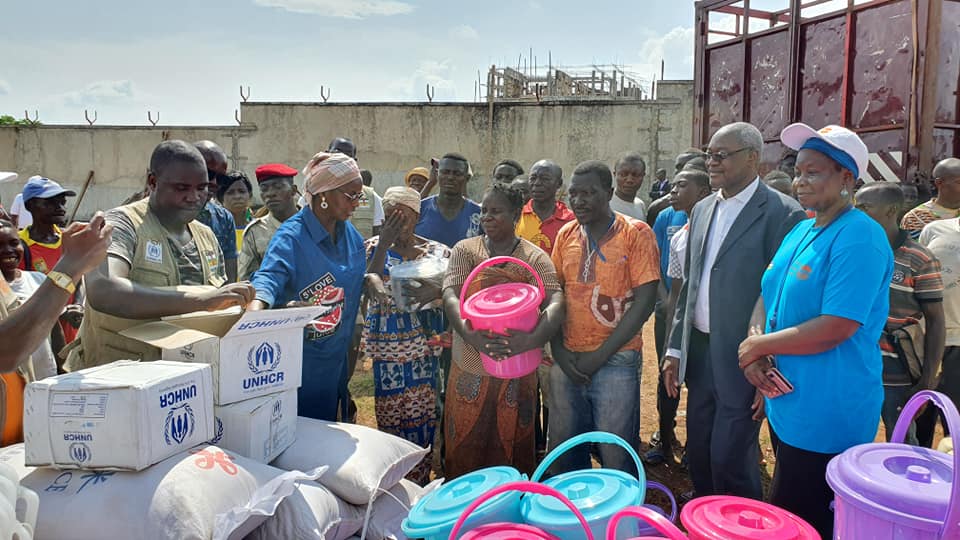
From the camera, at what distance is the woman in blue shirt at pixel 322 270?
9.80 ft

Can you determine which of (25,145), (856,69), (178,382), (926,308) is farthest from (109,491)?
(25,145)

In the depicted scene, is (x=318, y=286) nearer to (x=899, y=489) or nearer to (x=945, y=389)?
(x=899, y=489)

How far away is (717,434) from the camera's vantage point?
2.93 m

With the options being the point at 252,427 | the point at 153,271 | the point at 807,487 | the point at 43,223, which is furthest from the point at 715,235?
the point at 43,223

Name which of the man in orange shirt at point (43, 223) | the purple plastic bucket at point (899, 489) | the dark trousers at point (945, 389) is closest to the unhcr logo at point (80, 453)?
the purple plastic bucket at point (899, 489)

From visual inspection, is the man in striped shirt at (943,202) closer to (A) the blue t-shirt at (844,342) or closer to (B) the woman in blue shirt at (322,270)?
(A) the blue t-shirt at (844,342)

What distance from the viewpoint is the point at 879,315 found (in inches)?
91.4

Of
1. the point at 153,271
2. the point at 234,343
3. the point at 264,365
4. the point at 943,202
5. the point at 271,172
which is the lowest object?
the point at 264,365

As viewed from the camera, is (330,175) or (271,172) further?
(271,172)

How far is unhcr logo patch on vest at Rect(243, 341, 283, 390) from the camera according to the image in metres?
2.45

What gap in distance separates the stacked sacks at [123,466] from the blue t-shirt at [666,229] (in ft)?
11.0

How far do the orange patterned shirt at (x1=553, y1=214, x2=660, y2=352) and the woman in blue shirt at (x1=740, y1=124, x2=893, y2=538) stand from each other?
809 mm

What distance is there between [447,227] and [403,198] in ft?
2.99

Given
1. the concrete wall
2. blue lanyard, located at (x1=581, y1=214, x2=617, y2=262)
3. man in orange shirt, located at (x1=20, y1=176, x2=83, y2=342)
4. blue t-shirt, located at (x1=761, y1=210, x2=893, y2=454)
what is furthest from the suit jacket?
the concrete wall
